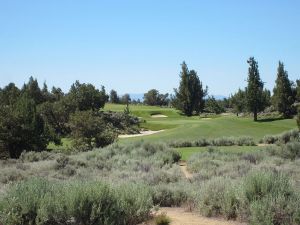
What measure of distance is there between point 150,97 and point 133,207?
119012 millimetres

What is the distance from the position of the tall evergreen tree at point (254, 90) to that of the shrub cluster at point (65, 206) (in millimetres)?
49038

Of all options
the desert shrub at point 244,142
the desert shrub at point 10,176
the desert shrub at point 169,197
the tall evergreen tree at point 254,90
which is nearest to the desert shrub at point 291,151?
the desert shrub at point 244,142

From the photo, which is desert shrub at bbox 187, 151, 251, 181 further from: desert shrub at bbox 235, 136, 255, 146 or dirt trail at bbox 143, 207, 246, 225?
desert shrub at bbox 235, 136, 255, 146

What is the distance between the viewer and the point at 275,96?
184 feet

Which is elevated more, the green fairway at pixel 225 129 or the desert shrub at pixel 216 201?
the desert shrub at pixel 216 201

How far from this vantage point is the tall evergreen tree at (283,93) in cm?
5559

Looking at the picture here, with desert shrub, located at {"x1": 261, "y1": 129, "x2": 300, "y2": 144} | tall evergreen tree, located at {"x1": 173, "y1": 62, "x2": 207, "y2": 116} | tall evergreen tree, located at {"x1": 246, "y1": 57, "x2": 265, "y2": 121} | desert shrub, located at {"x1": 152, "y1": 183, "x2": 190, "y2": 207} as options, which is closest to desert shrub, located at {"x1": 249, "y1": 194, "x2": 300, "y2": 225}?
desert shrub, located at {"x1": 152, "y1": 183, "x2": 190, "y2": 207}

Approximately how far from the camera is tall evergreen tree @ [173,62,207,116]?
80.1 metres

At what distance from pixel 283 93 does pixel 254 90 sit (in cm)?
357

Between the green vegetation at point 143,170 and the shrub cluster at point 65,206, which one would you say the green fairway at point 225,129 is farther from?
the shrub cluster at point 65,206

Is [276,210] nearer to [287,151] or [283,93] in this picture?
[287,151]

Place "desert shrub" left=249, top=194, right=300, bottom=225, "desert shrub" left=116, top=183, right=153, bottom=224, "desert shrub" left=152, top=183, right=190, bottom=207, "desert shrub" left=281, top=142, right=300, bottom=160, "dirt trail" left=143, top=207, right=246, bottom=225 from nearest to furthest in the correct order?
"desert shrub" left=249, top=194, right=300, bottom=225
"desert shrub" left=116, top=183, right=153, bottom=224
"dirt trail" left=143, top=207, right=246, bottom=225
"desert shrub" left=152, top=183, right=190, bottom=207
"desert shrub" left=281, top=142, right=300, bottom=160

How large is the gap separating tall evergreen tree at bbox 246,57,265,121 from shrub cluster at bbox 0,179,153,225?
49038mm

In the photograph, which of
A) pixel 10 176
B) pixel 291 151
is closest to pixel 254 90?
pixel 291 151
